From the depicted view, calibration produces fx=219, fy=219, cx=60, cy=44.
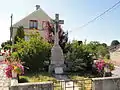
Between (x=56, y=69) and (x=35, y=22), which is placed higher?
(x=35, y=22)

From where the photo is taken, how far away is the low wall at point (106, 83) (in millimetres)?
8607

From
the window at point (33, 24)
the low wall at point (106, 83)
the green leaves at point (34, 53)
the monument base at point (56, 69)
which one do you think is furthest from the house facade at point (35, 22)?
the low wall at point (106, 83)

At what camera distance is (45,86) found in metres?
7.91

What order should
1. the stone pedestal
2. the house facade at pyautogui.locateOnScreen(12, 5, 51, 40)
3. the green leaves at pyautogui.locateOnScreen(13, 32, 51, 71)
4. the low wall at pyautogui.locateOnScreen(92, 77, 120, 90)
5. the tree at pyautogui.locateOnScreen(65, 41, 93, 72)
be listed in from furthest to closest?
the house facade at pyautogui.locateOnScreen(12, 5, 51, 40) → the tree at pyautogui.locateOnScreen(65, 41, 93, 72) → the stone pedestal → the green leaves at pyautogui.locateOnScreen(13, 32, 51, 71) → the low wall at pyautogui.locateOnScreen(92, 77, 120, 90)

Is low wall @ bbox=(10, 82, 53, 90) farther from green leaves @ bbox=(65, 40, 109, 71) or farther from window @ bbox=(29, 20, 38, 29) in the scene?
window @ bbox=(29, 20, 38, 29)

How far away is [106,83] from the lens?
878 centimetres

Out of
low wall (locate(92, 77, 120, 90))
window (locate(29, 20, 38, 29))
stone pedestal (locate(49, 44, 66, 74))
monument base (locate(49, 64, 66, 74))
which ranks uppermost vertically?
window (locate(29, 20, 38, 29))

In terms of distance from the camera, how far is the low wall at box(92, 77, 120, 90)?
8.61m

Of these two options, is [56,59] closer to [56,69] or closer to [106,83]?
[56,69]

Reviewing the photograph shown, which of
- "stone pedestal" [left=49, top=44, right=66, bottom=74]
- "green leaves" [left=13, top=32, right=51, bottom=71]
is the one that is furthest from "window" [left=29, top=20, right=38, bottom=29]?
"stone pedestal" [left=49, top=44, right=66, bottom=74]

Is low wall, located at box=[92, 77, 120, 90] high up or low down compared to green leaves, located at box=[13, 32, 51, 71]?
down

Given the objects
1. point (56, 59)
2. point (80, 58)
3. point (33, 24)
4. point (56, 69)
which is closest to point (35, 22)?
point (33, 24)

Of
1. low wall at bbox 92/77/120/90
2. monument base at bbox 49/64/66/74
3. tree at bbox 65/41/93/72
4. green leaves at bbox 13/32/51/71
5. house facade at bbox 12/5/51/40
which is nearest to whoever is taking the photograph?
low wall at bbox 92/77/120/90

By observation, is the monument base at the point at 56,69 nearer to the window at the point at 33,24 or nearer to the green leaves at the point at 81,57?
the green leaves at the point at 81,57
